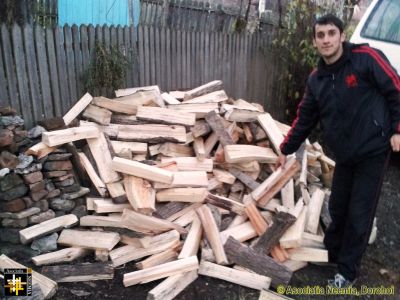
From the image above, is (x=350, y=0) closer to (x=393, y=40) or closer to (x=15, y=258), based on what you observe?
(x=393, y=40)

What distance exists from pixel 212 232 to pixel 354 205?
4.01 feet

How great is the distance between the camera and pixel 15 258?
11.3ft

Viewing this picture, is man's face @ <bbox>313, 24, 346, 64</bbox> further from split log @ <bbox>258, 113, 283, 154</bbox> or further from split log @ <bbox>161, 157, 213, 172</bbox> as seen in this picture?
split log @ <bbox>161, 157, 213, 172</bbox>

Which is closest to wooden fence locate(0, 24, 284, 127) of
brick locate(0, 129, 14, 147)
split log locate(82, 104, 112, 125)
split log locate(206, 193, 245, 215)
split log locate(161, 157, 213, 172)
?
split log locate(82, 104, 112, 125)

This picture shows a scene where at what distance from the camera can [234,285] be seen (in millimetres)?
3322

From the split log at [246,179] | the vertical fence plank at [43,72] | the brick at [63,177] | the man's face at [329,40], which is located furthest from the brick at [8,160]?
the man's face at [329,40]

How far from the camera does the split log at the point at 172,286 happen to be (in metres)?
3.00

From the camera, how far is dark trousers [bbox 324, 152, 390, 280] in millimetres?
3107

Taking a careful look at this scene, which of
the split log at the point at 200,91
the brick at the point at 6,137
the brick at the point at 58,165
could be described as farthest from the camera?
the split log at the point at 200,91

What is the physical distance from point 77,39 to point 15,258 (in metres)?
2.40

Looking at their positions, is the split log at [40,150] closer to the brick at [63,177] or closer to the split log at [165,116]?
the brick at [63,177]

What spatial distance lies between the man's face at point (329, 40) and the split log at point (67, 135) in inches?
89.2

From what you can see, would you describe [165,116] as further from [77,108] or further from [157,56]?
[157,56]

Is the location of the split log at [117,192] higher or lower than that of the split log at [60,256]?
higher
